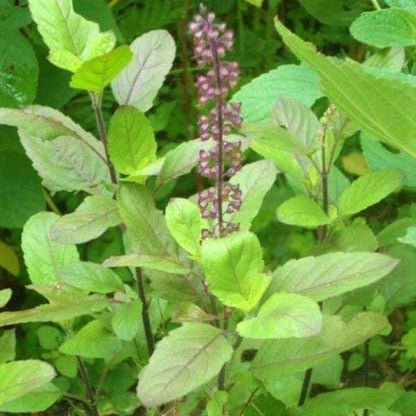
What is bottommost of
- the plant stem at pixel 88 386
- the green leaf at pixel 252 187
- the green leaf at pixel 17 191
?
the plant stem at pixel 88 386

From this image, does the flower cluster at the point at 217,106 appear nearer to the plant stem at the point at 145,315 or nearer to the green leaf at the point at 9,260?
the plant stem at the point at 145,315

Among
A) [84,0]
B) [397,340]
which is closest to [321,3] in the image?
[84,0]

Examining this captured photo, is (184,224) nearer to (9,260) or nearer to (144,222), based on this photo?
(144,222)

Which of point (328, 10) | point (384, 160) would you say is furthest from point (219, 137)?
point (328, 10)

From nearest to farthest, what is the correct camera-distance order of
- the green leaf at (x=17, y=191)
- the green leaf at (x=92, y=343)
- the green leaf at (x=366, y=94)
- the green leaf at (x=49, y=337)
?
the green leaf at (x=366, y=94)
the green leaf at (x=92, y=343)
the green leaf at (x=49, y=337)
the green leaf at (x=17, y=191)

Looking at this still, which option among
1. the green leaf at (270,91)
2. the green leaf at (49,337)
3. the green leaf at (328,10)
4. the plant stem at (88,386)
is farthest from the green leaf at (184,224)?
the green leaf at (328,10)

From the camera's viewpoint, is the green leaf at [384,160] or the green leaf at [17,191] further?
the green leaf at [17,191]

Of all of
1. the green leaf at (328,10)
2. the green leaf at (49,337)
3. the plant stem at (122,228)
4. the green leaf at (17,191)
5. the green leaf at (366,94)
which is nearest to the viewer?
the green leaf at (366,94)

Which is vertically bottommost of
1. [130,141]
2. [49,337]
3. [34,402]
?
[49,337]

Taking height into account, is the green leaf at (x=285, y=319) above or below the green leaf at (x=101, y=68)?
below
